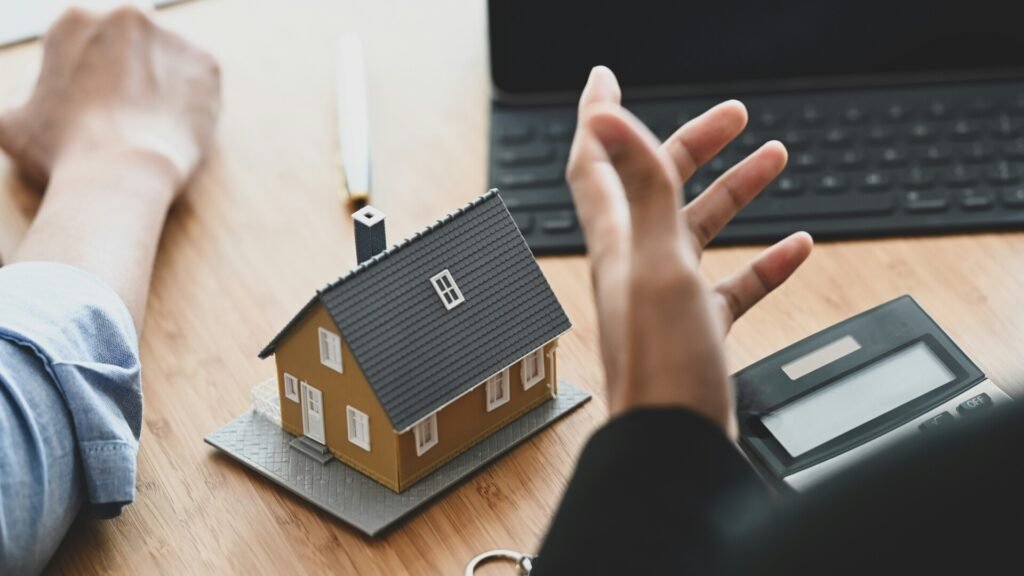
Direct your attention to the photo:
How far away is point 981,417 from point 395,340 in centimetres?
45

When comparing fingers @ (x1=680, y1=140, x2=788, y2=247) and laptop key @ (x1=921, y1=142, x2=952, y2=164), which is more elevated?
fingers @ (x1=680, y1=140, x2=788, y2=247)

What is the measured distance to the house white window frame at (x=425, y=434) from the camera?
2.84ft

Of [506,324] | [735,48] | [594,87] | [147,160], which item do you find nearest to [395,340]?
[506,324]

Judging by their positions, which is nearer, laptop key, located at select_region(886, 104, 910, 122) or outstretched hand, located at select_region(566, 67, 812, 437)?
outstretched hand, located at select_region(566, 67, 812, 437)

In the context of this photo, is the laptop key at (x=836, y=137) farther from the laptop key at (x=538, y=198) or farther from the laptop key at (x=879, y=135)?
the laptop key at (x=538, y=198)

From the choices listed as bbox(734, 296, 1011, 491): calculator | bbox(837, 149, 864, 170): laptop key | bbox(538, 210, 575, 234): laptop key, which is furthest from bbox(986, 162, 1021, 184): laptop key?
bbox(538, 210, 575, 234): laptop key

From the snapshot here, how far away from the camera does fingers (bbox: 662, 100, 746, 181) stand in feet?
2.70

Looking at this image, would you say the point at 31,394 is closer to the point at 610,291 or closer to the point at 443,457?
the point at 443,457

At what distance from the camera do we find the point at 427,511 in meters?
0.88

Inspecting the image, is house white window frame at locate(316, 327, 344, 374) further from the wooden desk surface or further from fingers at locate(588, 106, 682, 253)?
fingers at locate(588, 106, 682, 253)

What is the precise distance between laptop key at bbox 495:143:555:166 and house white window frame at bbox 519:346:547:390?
297 millimetres

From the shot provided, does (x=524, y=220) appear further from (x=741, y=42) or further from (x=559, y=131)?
(x=741, y=42)

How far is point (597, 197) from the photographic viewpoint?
26.1 inches

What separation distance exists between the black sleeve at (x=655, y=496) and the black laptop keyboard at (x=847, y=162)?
542mm
